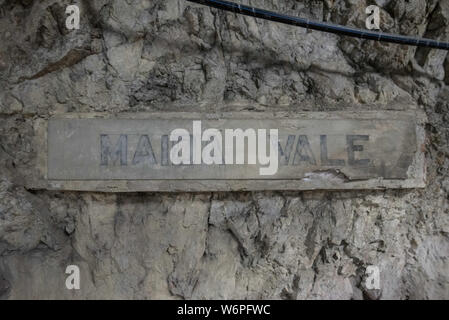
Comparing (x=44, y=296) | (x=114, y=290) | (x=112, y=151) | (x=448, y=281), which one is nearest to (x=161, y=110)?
(x=112, y=151)

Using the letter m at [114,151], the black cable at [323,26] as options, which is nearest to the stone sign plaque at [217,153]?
the letter m at [114,151]

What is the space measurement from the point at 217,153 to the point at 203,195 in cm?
26

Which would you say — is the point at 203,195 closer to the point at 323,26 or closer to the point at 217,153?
the point at 217,153

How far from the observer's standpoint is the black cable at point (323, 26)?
188cm

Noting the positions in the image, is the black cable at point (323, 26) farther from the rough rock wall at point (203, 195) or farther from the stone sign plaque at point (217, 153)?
the stone sign plaque at point (217, 153)

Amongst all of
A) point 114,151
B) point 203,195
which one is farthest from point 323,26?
point 114,151

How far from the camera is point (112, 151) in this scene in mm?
1955

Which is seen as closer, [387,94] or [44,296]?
[44,296]

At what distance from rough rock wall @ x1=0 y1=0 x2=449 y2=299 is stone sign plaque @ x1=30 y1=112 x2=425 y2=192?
90 mm

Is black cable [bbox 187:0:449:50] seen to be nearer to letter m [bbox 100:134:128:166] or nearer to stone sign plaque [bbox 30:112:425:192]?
stone sign plaque [bbox 30:112:425:192]

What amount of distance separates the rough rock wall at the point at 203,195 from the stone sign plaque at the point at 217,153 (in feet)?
0.29

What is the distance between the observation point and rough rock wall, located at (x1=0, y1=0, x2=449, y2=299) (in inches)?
78.9

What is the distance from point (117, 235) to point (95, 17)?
128 centimetres
